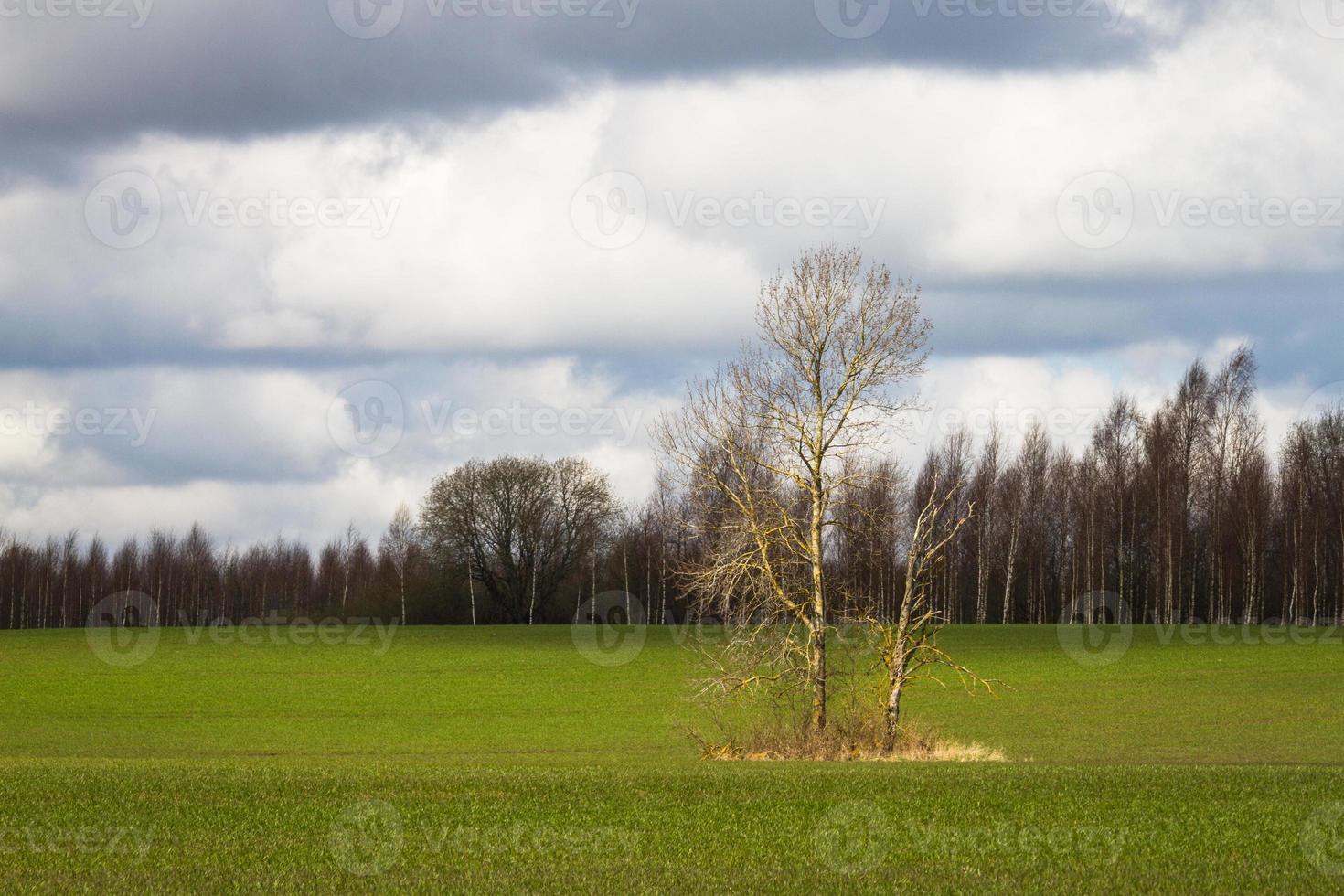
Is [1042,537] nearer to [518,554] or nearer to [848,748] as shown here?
[518,554]

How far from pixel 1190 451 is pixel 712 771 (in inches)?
2492

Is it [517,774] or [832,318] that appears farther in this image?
[832,318]

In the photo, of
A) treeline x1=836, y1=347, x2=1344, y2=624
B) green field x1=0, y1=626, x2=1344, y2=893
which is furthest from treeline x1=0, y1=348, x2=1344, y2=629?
green field x1=0, y1=626, x2=1344, y2=893

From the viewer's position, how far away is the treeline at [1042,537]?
73.1 meters

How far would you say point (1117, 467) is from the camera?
79.2m

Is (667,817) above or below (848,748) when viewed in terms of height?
above

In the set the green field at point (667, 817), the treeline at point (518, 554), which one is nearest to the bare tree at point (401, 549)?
the treeline at point (518, 554)

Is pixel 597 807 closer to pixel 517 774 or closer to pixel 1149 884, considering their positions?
pixel 517 774

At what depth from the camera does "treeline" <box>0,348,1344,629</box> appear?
73062 mm

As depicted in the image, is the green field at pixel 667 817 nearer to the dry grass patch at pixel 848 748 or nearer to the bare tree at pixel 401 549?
the dry grass patch at pixel 848 748

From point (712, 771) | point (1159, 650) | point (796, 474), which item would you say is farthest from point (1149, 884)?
point (1159, 650)

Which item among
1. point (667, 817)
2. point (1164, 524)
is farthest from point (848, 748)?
point (1164, 524)

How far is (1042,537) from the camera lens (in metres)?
84.0

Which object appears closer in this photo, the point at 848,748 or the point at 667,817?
the point at 667,817
